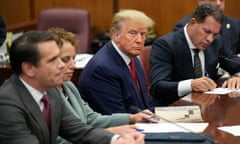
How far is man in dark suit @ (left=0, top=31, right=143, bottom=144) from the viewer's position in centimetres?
204

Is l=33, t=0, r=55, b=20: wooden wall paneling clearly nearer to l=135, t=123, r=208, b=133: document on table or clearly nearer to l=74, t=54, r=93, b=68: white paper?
l=74, t=54, r=93, b=68: white paper

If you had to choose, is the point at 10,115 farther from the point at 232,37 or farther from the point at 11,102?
the point at 232,37

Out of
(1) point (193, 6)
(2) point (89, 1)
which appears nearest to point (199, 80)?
(1) point (193, 6)

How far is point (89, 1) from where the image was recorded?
7.03m

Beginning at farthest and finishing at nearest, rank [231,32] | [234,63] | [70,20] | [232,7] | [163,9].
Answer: [163,9] → [232,7] → [70,20] → [231,32] → [234,63]

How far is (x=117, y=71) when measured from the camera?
314 centimetres

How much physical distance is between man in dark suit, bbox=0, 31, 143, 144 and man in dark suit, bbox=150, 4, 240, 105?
1.43 m

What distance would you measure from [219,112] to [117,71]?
652 mm

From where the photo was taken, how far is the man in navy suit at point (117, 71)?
3117mm

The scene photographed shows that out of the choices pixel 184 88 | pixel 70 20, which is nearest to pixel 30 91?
pixel 184 88

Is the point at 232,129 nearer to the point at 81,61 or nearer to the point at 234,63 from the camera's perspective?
the point at 234,63

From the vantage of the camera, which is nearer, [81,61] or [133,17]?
[133,17]

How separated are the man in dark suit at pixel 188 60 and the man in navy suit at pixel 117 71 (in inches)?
14.8

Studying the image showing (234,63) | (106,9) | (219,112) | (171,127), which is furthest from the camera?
(106,9)
